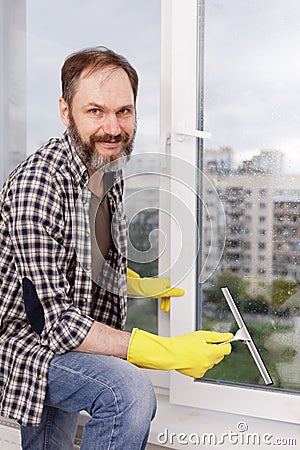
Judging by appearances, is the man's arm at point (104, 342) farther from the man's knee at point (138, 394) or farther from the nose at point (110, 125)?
the nose at point (110, 125)

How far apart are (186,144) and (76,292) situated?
51 centimetres

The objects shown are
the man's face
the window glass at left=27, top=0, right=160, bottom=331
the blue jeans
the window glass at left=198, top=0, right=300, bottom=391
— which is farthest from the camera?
the window glass at left=27, top=0, right=160, bottom=331

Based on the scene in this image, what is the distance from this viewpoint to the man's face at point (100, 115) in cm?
139

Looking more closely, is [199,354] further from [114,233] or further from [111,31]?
[111,31]

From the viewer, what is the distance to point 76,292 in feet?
4.45

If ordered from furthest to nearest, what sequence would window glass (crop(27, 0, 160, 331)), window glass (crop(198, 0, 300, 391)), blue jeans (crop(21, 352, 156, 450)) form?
window glass (crop(27, 0, 160, 331)) → window glass (crop(198, 0, 300, 391)) → blue jeans (crop(21, 352, 156, 450))

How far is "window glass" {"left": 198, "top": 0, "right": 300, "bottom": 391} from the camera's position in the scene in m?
1.52

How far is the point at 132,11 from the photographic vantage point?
179 centimetres

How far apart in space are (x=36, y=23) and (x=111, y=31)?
30 centimetres

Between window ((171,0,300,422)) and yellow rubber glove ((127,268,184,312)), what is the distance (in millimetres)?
68

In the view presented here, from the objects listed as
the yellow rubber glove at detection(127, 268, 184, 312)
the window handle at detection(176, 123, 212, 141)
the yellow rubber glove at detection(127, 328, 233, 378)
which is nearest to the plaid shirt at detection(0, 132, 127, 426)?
the yellow rubber glove at detection(127, 328, 233, 378)

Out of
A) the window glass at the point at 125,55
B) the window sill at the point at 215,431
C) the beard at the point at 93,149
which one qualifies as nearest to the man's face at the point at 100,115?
the beard at the point at 93,149

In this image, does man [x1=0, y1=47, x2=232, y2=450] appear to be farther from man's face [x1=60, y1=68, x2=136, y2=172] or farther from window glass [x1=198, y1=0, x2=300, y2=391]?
window glass [x1=198, y1=0, x2=300, y2=391]

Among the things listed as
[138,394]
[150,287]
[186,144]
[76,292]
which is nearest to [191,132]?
[186,144]
